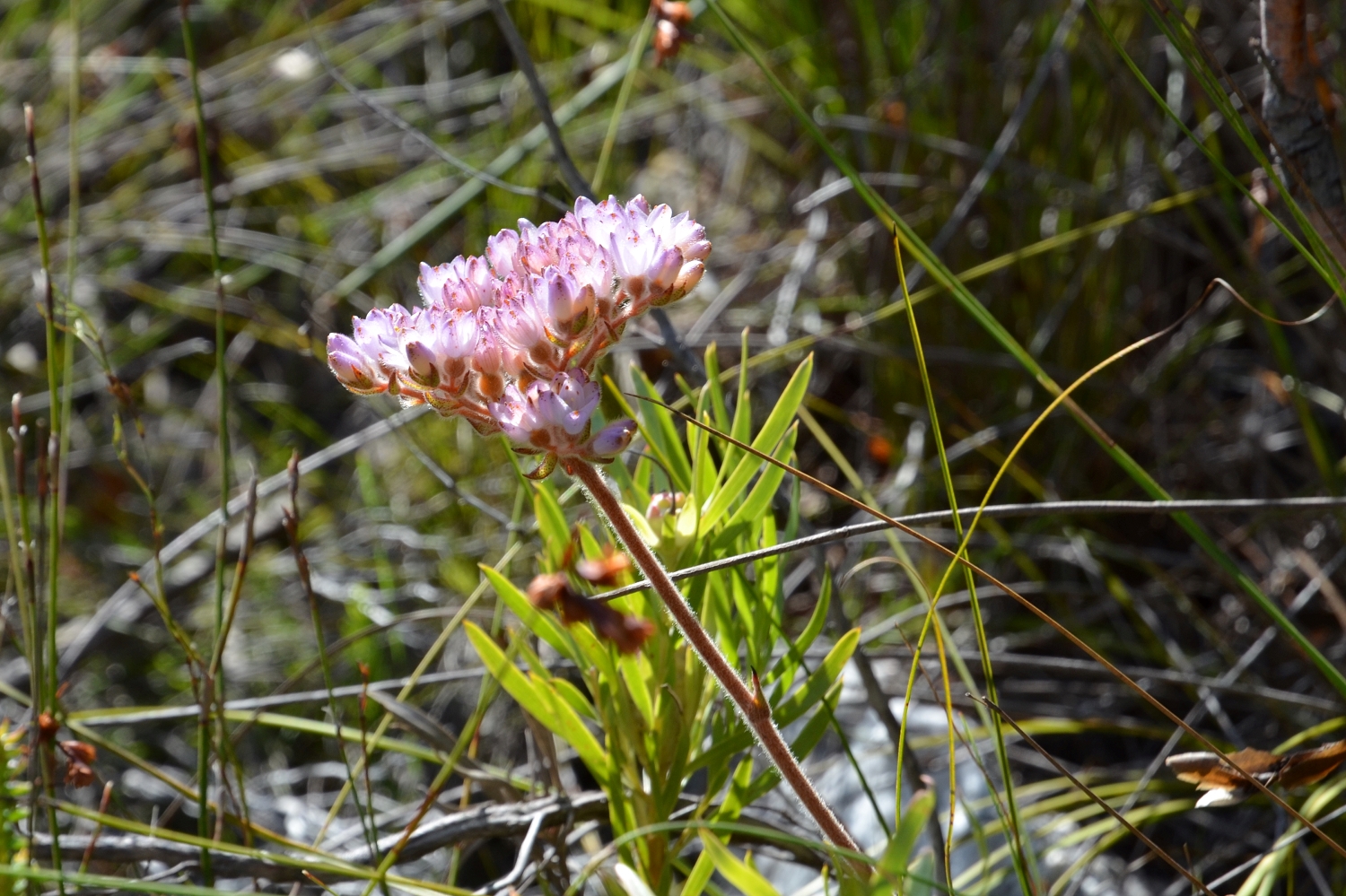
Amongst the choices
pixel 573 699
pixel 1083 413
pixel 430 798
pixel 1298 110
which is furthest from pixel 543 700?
pixel 1298 110

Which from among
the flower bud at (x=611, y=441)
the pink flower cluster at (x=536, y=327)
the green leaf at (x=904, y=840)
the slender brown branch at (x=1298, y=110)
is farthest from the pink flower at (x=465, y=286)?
the slender brown branch at (x=1298, y=110)

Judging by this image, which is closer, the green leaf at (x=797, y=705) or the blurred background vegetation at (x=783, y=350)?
the green leaf at (x=797, y=705)

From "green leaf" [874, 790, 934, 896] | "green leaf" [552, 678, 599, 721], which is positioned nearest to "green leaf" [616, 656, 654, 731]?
"green leaf" [552, 678, 599, 721]

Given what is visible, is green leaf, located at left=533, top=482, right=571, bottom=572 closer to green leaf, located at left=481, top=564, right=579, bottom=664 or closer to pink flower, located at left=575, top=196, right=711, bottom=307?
green leaf, located at left=481, top=564, right=579, bottom=664

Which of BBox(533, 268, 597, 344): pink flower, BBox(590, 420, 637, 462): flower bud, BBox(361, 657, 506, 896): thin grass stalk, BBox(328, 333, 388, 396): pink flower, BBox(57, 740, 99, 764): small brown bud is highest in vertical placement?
BBox(328, 333, 388, 396): pink flower

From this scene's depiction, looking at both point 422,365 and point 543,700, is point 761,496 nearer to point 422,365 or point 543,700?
point 543,700

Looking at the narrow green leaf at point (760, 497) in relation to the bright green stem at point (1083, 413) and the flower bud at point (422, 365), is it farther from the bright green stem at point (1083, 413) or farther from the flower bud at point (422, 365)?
the flower bud at point (422, 365)
